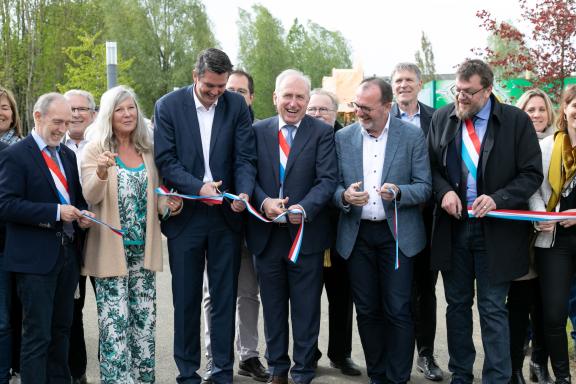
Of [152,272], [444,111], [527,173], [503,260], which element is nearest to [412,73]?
[444,111]

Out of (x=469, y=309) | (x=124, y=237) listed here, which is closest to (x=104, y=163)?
(x=124, y=237)

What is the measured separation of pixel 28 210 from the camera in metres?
4.61

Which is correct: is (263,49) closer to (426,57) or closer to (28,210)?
(426,57)

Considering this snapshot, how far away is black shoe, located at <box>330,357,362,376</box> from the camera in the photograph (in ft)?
19.2

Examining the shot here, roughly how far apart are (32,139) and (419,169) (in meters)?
2.98

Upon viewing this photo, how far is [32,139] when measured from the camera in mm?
4793

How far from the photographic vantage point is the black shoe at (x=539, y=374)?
5520mm

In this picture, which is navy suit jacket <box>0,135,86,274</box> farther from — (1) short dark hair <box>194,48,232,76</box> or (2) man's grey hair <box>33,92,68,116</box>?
(1) short dark hair <box>194,48,232,76</box>

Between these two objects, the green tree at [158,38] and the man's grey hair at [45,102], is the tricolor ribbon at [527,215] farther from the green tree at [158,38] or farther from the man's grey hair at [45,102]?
the green tree at [158,38]

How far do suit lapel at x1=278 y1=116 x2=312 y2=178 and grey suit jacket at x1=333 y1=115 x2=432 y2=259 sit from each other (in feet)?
1.18

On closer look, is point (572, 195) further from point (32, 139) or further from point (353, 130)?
point (32, 139)

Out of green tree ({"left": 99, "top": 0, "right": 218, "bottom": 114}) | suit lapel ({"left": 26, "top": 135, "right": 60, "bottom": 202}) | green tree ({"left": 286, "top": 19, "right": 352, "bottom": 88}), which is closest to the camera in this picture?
suit lapel ({"left": 26, "top": 135, "right": 60, "bottom": 202})

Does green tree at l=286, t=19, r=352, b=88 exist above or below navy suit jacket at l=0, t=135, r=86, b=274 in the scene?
above

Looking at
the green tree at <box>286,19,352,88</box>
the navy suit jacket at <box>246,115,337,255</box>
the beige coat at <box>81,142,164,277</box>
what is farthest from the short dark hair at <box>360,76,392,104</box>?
the green tree at <box>286,19,352,88</box>
